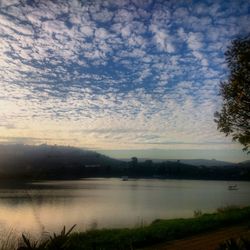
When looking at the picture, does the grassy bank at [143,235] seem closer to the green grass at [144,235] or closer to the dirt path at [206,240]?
the green grass at [144,235]

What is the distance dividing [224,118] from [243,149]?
2.66m

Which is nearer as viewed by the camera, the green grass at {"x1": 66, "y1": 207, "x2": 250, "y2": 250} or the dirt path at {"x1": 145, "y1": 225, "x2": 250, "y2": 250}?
the dirt path at {"x1": 145, "y1": 225, "x2": 250, "y2": 250}

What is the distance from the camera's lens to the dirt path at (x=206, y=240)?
59.5ft

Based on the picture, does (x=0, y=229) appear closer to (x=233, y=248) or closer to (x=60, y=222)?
(x=60, y=222)

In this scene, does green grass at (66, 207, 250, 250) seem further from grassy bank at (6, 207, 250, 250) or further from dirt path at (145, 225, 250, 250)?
dirt path at (145, 225, 250, 250)

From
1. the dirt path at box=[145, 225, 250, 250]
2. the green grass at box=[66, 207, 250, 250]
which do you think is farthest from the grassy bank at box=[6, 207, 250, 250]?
the dirt path at box=[145, 225, 250, 250]

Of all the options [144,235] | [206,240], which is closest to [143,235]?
[144,235]

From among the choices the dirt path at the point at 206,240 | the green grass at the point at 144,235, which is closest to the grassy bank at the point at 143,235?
the green grass at the point at 144,235

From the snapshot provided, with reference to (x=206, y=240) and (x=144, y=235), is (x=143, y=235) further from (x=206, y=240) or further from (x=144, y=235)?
(x=206, y=240)

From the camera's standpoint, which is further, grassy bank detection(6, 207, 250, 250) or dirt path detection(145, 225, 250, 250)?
→ grassy bank detection(6, 207, 250, 250)

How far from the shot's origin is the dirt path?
714 inches

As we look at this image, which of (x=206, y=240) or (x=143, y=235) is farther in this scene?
(x=143, y=235)

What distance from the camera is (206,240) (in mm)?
19688

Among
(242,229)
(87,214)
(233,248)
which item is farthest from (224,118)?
(87,214)
